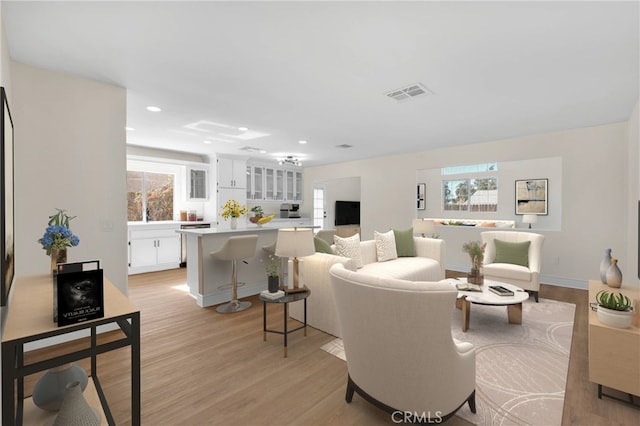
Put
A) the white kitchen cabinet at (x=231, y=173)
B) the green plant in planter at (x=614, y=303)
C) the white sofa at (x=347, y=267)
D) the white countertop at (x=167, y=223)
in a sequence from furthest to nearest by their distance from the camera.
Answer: the white kitchen cabinet at (x=231, y=173) < the white countertop at (x=167, y=223) < the white sofa at (x=347, y=267) < the green plant in planter at (x=614, y=303)

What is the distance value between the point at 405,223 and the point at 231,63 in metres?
5.35

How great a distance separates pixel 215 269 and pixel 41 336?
115 inches

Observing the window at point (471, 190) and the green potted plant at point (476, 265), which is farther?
the window at point (471, 190)

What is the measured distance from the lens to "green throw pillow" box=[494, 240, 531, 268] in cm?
440

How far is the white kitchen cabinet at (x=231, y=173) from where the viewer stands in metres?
6.94

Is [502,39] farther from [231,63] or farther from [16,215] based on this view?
[16,215]

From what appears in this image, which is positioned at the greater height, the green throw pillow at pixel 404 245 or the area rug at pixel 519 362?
the green throw pillow at pixel 404 245

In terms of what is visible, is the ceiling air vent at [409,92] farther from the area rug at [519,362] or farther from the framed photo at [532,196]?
the framed photo at [532,196]

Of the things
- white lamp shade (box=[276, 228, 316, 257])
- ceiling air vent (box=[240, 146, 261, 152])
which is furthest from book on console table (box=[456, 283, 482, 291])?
ceiling air vent (box=[240, 146, 261, 152])

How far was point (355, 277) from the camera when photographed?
1676mm

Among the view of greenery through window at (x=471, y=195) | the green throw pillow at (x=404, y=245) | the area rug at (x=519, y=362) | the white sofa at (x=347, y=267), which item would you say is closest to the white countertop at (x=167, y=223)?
the white sofa at (x=347, y=267)

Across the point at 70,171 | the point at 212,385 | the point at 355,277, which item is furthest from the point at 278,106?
the point at 212,385

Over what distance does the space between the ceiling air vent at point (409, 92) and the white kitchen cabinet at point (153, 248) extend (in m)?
4.78

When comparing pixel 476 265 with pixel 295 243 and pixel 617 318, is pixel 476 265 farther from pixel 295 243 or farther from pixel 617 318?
pixel 295 243
